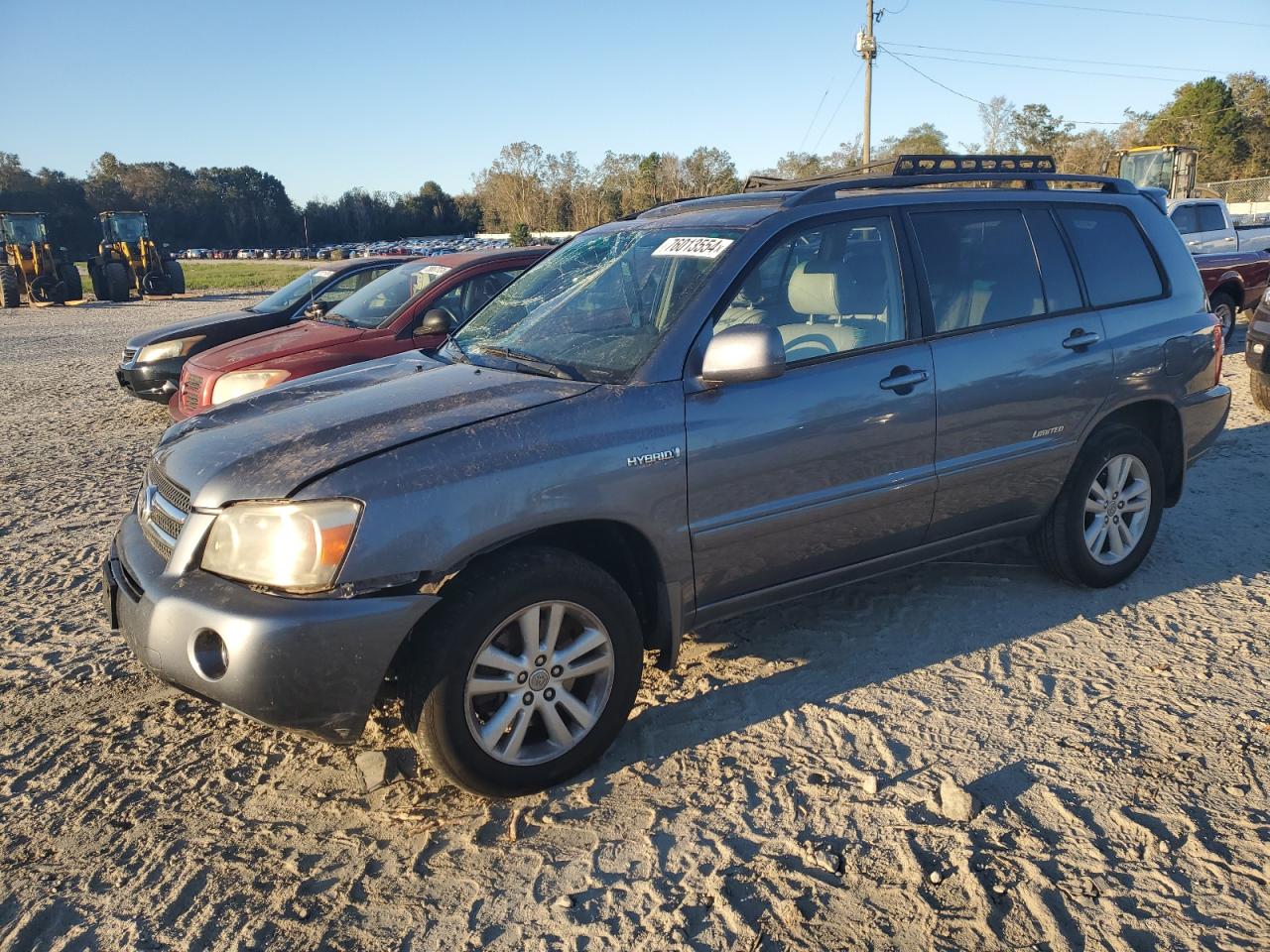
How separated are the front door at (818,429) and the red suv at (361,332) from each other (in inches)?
137

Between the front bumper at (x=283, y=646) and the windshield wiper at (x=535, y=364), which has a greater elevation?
the windshield wiper at (x=535, y=364)

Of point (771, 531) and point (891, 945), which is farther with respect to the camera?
point (771, 531)

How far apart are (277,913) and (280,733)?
1015mm

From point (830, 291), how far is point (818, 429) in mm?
723

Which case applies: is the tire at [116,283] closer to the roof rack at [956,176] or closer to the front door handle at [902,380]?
the roof rack at [956,176]

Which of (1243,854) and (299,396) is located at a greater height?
(299,396)

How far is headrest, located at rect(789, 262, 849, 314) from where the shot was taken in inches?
148

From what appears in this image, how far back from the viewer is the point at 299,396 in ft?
11.6

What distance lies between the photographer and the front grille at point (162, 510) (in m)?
2.98

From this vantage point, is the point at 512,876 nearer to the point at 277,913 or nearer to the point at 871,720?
the point at 277,913

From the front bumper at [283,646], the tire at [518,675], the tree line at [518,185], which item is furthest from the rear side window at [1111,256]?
the tree line at [518,185]

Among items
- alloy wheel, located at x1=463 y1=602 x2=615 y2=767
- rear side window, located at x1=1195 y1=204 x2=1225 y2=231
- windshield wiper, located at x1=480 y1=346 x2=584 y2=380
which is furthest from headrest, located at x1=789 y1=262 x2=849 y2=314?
rear side window, located at x1=1195 y1=204 x2=1225 y2=231

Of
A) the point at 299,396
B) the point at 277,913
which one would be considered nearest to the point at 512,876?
the point at 277,913

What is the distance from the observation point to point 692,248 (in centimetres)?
367
